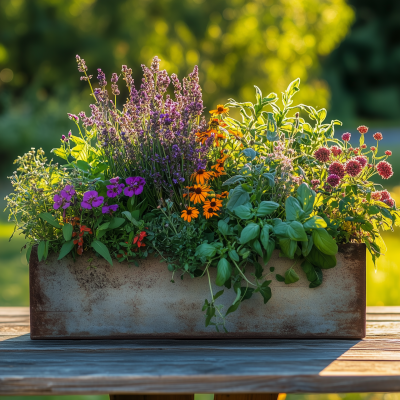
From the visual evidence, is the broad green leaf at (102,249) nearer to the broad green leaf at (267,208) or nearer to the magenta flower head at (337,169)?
the broad green leaf at (267,208)

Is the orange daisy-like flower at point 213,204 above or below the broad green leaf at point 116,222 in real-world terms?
above

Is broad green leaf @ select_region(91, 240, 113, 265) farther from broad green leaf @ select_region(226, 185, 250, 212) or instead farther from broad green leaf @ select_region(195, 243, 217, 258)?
broad green leaf @ select_region(226, 185, 250, 212)

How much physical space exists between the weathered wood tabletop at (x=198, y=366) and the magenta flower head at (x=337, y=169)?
0.52 meters

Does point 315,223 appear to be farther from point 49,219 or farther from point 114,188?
point 49,219

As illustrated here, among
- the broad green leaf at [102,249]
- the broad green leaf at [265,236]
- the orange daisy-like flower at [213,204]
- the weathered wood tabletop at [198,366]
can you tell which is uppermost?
the orange daisy-like flower at [213,204]

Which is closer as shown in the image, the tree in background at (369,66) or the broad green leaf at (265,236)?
the broad green leaf at (265,236)

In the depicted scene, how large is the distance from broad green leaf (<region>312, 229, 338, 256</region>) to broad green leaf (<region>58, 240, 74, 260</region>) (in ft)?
2.47

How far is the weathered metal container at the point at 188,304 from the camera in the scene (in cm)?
137

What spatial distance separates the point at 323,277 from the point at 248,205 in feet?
1.10

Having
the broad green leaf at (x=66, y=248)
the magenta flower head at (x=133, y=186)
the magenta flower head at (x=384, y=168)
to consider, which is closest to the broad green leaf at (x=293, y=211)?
the magenta flower head at (x=384, y=168)

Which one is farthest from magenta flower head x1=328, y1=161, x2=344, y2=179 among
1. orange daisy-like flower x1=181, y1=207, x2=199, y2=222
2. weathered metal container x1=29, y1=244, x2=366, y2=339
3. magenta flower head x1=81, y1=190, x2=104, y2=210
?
magenta flower head x1=81, y1=190, x2=104, y2=210

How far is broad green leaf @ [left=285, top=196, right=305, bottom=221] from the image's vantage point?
4.18ft

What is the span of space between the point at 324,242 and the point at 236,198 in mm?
295

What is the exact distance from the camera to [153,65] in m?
1.52
